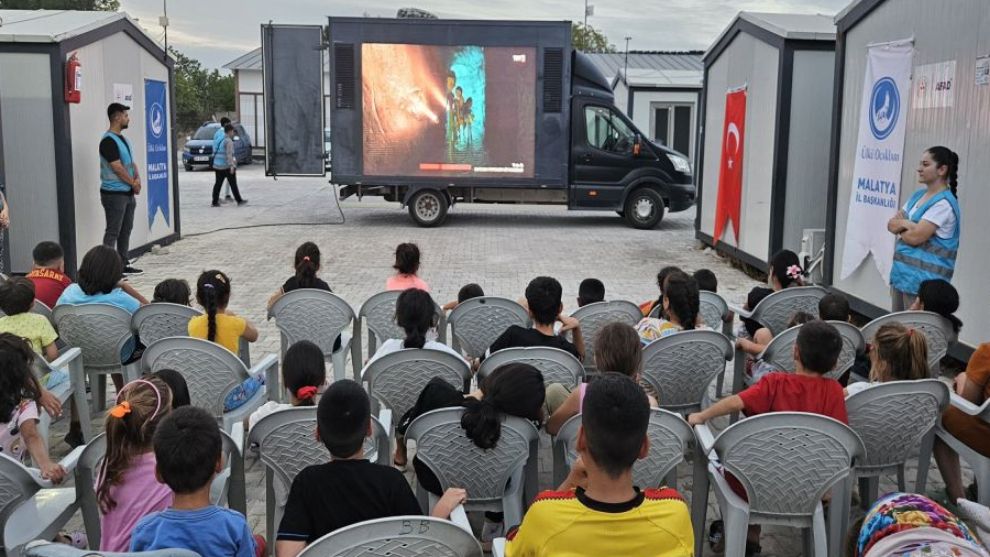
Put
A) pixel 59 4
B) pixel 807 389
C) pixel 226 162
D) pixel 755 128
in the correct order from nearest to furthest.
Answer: pixel 807 389
pixel 755 128
pixel 226 162
pixel 59 4

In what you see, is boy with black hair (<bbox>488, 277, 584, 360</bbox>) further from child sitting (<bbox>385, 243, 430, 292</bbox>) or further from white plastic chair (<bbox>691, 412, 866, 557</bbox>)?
child sitting (<bbox>385, 243, 430, 292</bbox>)

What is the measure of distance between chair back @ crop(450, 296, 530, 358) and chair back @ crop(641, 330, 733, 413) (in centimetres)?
121

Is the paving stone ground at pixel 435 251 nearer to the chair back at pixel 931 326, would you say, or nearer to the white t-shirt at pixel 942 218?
the chair back at pixel 931 326

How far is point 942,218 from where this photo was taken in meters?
5.88

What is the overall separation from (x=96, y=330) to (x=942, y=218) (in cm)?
538

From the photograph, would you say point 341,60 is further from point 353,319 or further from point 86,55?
point 353,319

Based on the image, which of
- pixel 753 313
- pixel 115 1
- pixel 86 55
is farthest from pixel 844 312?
pixel 115 1

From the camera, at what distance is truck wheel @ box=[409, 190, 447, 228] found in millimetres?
A: 17047

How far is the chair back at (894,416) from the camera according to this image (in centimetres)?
404

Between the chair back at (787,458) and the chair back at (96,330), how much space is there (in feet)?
12.5

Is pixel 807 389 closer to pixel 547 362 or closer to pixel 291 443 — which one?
pixel 547 362

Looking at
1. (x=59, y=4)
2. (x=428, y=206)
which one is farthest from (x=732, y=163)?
(x=59, y=4)

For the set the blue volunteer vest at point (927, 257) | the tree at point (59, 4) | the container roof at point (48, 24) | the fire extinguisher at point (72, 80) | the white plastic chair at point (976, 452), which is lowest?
the white plastic chair at point (976, 452)

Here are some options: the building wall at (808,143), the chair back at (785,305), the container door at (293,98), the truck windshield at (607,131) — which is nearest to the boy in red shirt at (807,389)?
the chair back at (785,305)
